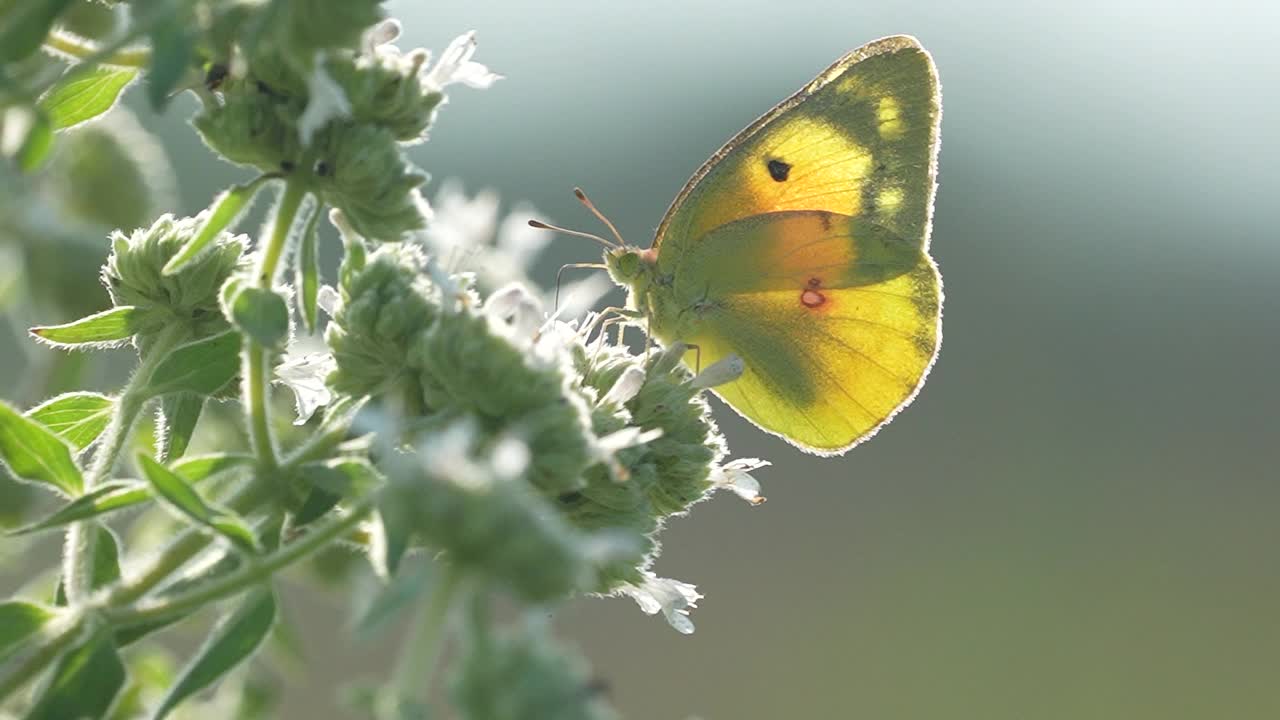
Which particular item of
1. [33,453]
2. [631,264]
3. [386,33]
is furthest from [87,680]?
[631,264]

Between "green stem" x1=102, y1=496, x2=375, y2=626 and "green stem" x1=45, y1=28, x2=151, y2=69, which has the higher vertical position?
"green stem" x1=45, y1=28, x2=151, y2=69

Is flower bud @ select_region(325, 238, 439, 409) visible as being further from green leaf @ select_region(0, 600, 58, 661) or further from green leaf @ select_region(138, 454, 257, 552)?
green leaf @ select_region(0, 600, 58, 661)

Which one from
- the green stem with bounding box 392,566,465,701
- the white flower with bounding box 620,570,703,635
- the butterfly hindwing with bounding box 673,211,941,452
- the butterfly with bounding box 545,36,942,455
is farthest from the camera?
the butterfly hindwing with bounding box 673,211,941,452

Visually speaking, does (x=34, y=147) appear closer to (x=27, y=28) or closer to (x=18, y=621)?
(x=27, y=28)

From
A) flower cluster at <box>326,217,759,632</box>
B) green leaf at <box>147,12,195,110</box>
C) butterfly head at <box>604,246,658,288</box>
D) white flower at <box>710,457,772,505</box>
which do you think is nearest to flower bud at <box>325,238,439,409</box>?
flower cluster at <box>326,217,759,632</box>

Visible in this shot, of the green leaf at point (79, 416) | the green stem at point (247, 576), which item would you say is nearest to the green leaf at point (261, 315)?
the green stem at point (247, 576)

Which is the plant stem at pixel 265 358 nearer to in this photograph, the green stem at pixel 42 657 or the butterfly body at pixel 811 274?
the green stem at pixel 42 657
